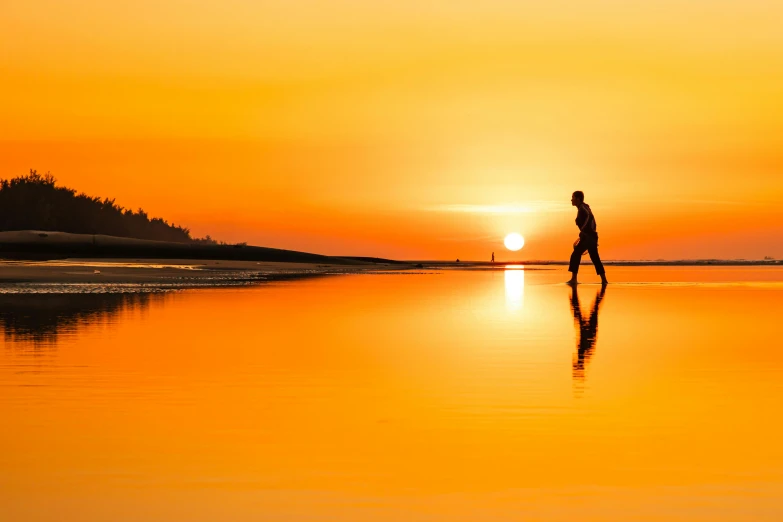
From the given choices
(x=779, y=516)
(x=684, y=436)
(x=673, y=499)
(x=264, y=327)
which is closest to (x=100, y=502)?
(x=673, y=499)

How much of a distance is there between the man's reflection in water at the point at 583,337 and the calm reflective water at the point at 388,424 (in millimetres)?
118

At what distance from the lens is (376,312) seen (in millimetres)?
22812

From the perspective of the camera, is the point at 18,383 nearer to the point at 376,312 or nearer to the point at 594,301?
the point at 376,312

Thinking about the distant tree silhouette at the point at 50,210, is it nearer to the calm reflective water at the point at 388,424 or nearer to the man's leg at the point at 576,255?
the man's leg at the point at 576,255

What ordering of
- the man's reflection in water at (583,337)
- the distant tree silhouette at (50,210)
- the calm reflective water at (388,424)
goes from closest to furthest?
1. the calm reflective water at (388,424)
2. the man's reflection in water at (583,337)
3. the distant tree silhouette at (50,210)

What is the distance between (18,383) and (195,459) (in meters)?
4.57

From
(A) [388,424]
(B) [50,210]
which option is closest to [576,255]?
(A) [388,424]

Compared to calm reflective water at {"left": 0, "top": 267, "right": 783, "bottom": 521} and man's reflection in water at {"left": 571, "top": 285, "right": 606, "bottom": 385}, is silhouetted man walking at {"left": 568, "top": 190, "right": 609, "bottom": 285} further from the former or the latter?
calm reflective water at {"left": 0, "top": 267, "right": 783, "bottom": 521}

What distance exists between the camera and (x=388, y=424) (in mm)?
8453

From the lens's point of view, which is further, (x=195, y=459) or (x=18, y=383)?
(x=18, y=383)

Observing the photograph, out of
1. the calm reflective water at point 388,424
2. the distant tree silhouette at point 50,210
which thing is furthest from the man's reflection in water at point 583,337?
the distant tree silhouette at point 50,210

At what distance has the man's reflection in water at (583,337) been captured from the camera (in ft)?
39.6

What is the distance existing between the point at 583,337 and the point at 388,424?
8.58 m

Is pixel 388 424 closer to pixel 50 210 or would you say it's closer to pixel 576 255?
pixel 576 255
